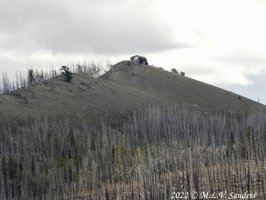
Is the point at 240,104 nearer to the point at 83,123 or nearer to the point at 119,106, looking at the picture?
the point at 119,106

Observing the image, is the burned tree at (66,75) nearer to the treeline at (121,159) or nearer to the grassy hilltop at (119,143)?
the grassy hilltop at (119,143)

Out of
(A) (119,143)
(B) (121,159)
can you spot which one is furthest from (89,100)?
(B) (121,159)

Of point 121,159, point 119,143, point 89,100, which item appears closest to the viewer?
point 121,159

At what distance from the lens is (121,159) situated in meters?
90.4

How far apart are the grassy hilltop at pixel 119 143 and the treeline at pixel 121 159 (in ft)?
0.62

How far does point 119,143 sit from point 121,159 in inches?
423

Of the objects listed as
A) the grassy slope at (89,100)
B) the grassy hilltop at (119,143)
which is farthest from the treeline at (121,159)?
the grassy slope at (89,100)

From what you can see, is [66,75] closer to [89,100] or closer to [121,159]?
[89,100]

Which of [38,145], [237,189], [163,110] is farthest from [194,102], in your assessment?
[237,189]

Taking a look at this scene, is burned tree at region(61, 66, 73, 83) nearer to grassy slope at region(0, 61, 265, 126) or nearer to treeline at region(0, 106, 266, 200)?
grassy slope at region(0, 61, 265, 126)

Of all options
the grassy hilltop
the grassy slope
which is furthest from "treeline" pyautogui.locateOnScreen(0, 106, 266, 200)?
the grassy slope

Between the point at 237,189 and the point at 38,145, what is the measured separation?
69.7 meters

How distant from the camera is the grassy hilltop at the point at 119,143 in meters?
58.3

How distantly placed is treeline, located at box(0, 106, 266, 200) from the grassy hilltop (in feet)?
0.62
